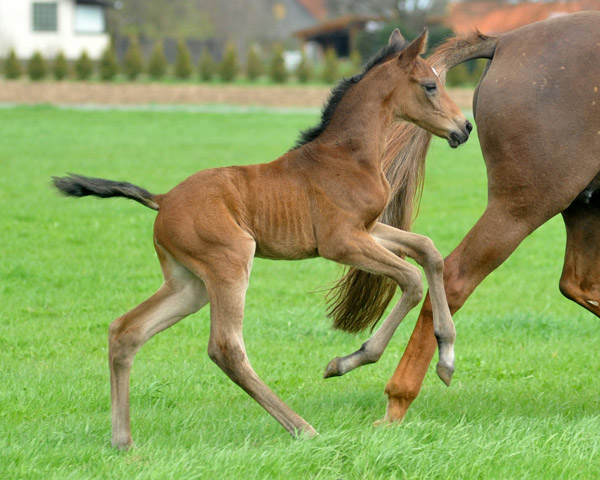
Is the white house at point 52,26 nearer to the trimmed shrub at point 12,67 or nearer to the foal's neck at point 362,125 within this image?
the trimmed shrub at point 12,67

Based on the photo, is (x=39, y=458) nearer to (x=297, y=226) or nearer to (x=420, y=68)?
(x=297, y=226)

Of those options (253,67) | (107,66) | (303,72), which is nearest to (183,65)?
(253,67)

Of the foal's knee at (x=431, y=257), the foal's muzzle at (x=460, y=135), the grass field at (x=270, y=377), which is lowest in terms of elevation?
the grass field at (x=270, y=377)

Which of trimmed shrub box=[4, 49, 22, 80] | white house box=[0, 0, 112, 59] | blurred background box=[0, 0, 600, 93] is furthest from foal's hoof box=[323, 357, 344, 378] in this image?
white house box=[0, 0, 112, 59]

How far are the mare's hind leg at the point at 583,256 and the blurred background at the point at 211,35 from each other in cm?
1552

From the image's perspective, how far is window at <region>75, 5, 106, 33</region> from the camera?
54.2 metres

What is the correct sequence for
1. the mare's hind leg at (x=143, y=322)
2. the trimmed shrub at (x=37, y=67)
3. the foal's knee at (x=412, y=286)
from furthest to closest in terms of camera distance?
the trimmed shrub at (x=37, y=67) < the foal's knee at (x=412, y=286) < the mare's hind leg at (x=143, y=322)

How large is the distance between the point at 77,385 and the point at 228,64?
120 ft

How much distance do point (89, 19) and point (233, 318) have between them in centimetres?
5374

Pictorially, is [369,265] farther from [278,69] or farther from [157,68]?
[157,68]

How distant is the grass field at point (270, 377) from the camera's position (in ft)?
12.4

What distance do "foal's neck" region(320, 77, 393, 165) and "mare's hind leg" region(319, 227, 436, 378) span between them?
0.41m

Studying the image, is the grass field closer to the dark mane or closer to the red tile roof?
the dark mane

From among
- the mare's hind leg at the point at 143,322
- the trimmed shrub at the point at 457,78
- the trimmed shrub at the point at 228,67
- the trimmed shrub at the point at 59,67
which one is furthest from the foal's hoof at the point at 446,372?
the trimmed shrub at the point at 228,67
